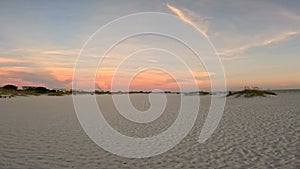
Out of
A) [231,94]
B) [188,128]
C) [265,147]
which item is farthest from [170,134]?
[231,94]

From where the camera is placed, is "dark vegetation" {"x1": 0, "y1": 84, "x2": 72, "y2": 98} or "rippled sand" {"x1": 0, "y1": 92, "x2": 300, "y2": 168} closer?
"rippled sand" {"x1": 0, "y1": 92, "x2": 300, "y2": 168}

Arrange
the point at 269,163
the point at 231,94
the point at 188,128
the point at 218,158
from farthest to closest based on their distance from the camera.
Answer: the point at 231,94 → the point at 188,128 → the point at 218,158 → the point at 269,163

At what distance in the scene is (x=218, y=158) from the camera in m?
10.9

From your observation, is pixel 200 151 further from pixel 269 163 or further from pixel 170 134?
pixel 170 134

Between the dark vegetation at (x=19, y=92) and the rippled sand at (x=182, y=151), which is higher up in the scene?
the dark vegetation at (x=19, y=92)

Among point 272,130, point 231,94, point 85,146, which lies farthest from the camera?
point 231,94

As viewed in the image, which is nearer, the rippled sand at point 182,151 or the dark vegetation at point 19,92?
the rippled sand at point 182,151

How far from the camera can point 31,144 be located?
45.6 feet

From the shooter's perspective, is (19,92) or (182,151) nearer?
(182,151)

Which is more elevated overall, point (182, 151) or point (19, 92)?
point (19, 92)

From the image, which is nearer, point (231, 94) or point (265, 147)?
point (265, 147)

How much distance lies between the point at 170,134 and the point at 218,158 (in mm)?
6048

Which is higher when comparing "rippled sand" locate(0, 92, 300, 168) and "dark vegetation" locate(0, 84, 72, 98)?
"dark vegetation" locate(0, 84, 72, 98)

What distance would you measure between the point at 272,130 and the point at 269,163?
6.51 m
